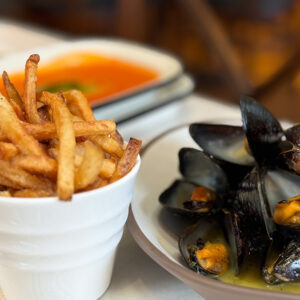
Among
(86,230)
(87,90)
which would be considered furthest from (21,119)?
(87,90)

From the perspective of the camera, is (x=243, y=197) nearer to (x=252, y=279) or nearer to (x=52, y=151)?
(x=252, y=279)

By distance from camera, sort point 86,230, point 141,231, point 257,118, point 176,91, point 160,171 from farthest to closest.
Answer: point 176,91, point 160,171, point 257,118, point 141,231, point 86,230

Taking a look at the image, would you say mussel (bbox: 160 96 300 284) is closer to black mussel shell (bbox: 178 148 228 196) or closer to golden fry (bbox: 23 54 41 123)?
black mussel shell (bbox: 178 148 228 196)

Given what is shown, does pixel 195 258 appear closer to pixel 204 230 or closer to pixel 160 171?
pixel 204 230

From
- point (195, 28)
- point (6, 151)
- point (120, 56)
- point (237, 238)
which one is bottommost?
point (195, 28)

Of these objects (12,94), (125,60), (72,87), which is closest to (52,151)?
(12,94)

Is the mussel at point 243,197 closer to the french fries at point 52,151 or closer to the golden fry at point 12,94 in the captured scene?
the french fries at point 52,151
